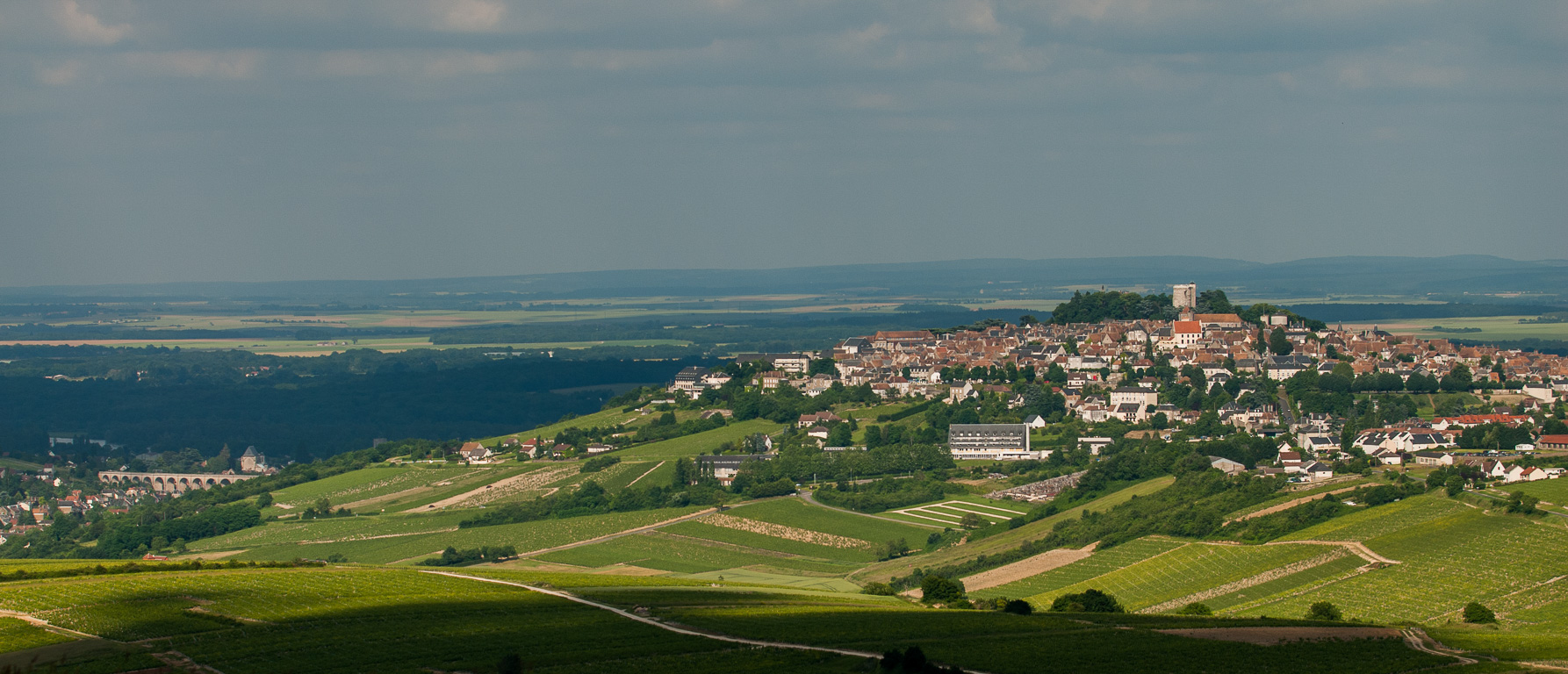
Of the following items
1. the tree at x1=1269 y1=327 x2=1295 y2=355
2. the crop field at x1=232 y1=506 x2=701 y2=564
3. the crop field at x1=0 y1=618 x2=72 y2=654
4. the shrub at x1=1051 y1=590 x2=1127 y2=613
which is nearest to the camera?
the crop field at x1=0 y1=618 x2=72 y2=654

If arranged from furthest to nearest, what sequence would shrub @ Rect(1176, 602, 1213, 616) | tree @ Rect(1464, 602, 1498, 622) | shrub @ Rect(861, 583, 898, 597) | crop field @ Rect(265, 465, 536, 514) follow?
crop field @ Rect(265, 465, 536, 514), shrub @ Rect(861, 583, 898, 597), shrub @ Rect(1176, 602, 1213, 616), tree @ Rect(1464, 602, 1498, 622)

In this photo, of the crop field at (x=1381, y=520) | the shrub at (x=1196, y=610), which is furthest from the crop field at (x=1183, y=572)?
the shrub at (x=1196, y=610)

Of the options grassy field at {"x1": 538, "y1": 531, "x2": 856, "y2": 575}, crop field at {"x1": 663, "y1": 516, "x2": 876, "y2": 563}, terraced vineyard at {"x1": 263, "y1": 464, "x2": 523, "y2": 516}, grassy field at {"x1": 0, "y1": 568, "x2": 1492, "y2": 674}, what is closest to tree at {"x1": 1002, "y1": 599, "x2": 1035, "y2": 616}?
grassy field at {"x1": 0, "y1": 568, "x2": 1492, "y2": 674}

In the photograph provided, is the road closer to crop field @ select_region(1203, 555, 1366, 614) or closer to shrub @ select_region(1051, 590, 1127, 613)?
crop field @ select_region(1203, 555, 1366, 614)

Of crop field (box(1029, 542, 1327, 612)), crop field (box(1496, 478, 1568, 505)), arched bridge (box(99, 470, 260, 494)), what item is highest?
crop field (box(1496, 478, 1568, 505))

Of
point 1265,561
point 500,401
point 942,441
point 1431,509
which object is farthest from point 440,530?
point 500,401

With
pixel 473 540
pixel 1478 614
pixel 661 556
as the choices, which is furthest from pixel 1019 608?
pixel 473 540

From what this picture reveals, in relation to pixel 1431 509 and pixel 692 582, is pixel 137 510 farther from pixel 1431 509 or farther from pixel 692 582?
pixel 1431 509
